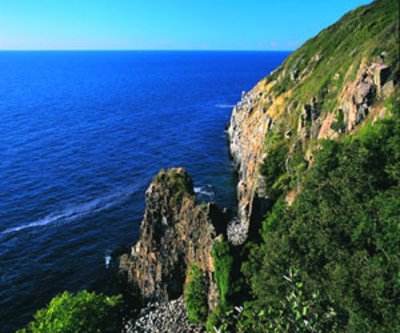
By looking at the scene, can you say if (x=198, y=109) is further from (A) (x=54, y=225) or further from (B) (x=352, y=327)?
(B) (x=352, y=327)

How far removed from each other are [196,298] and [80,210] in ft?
122

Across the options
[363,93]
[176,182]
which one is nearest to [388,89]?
[363,93]

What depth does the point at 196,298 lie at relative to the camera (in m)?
42.0

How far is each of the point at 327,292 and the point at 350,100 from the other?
27.9m

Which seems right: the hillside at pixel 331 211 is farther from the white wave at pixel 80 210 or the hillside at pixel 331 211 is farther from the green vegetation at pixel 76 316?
the white wave at pixel 80 210

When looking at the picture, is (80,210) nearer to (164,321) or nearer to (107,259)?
(107,259)

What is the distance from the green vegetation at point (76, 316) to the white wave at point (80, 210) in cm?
2745

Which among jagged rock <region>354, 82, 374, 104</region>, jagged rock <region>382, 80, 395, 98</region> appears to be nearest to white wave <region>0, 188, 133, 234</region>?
jagged rock <region>354, 82, 374, 104</region>

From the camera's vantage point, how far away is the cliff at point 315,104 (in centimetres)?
4375

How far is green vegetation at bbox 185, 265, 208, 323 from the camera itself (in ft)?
135

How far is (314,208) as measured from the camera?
34750mm

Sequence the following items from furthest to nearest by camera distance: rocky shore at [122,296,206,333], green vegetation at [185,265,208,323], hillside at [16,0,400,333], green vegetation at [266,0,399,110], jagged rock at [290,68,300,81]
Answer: jagged rock at [290,68,300,81], green vegetation at [266,0,399,110], rocky shore at [122,296,206,333], green vegetation at [185,265,208,323], hillside at [16,0,400,333]

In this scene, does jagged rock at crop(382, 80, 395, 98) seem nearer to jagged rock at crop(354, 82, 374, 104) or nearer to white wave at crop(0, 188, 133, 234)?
jagged rock at crop(354, 82, 374, 104)

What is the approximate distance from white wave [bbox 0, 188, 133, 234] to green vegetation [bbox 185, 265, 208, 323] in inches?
1317
